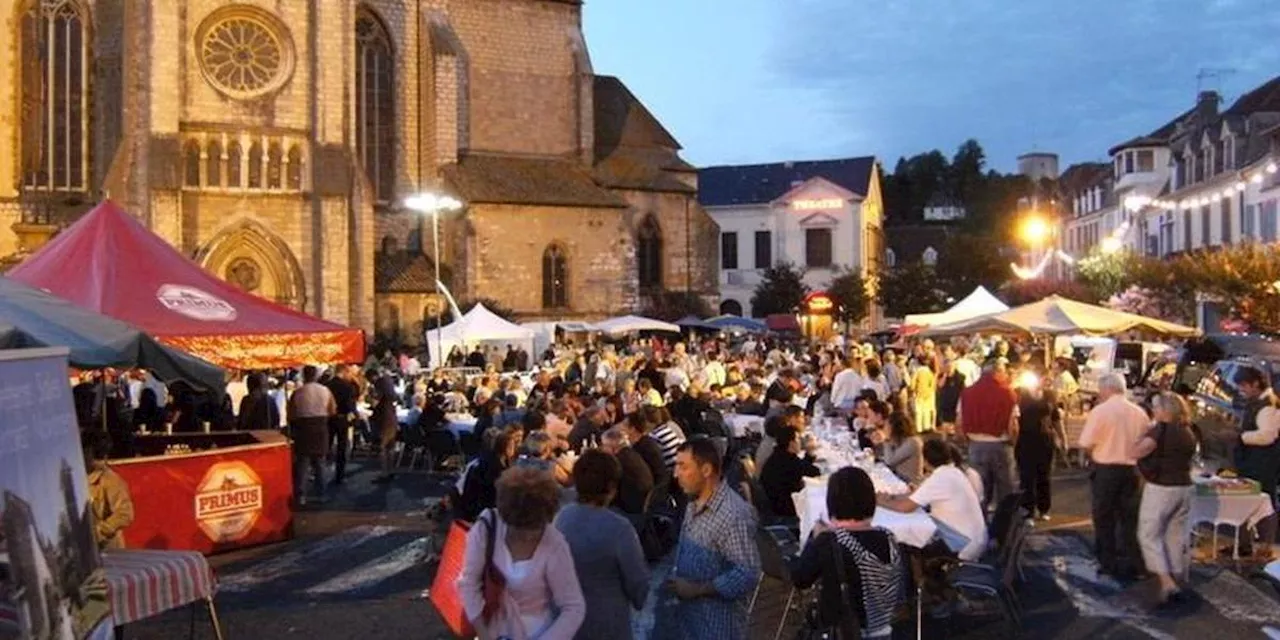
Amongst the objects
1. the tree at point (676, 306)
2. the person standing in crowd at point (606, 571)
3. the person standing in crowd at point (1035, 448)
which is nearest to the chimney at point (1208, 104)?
the tree at point (676, 306)

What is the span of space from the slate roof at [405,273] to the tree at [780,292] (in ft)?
82.7

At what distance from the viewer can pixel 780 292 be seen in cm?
6238

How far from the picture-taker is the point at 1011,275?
6394 centimetres

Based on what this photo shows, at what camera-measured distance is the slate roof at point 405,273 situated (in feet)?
126

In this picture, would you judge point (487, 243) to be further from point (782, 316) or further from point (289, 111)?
point (782, 316)

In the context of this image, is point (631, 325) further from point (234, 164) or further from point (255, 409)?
point (255, 409)

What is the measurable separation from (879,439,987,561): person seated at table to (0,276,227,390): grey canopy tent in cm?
545

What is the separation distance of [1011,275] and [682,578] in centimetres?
6093

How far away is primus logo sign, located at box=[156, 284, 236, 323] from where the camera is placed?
12688 mm

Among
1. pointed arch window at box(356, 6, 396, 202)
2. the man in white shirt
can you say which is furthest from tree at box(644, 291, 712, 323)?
the man in white shirt

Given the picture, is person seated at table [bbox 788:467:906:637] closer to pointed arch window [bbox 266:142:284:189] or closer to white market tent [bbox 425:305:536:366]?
white market tent [bbox 425:305:536:366]

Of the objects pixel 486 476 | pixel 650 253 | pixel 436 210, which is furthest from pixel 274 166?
pixel 486 476

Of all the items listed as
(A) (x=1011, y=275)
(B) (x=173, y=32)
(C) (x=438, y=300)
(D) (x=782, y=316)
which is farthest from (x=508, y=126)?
(A) (x=1011, y=275)

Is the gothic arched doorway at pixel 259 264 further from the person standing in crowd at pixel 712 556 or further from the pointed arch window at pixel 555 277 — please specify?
the person standing in crowd at pixel 712 556
